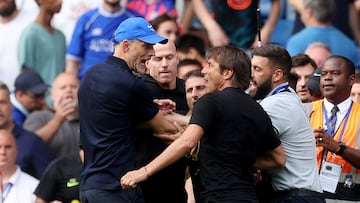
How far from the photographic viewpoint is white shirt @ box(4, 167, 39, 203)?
40.3ft

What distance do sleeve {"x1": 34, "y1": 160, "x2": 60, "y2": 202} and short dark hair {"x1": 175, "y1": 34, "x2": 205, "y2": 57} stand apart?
2.35 metres

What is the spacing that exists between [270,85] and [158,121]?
0.92 m

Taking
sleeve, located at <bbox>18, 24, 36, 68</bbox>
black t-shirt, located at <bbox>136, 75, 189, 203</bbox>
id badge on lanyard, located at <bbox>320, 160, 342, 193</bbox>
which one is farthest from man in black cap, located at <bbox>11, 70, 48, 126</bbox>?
id badge on lanyard, located at <bbox>320, 160, 342, 193</bbox>

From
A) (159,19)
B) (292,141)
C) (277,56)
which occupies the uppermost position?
(277,56)

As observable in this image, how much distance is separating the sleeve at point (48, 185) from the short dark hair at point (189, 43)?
2346mm

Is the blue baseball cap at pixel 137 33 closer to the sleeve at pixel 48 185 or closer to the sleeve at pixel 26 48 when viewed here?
the sleeve at pixel 48 185

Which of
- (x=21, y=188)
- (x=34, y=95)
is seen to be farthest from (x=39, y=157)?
(x=34, y=95)

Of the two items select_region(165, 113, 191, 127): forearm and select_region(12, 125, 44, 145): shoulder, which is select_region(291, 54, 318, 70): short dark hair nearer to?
select_region(165, 113, 191, 127): forearm

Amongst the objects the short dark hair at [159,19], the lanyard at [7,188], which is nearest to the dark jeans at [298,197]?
the lanyard at [7,188]

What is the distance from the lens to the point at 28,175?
41.1 feet

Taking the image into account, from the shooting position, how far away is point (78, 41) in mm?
14234

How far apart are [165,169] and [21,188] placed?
3017 mm

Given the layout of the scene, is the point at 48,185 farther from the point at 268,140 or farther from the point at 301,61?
the point at 268,140

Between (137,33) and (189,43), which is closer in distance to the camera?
(137,33)
